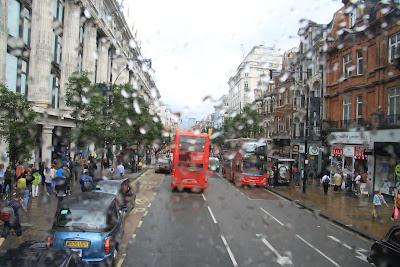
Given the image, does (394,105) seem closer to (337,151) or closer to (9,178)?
(337,151)

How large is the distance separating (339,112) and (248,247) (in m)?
22.3

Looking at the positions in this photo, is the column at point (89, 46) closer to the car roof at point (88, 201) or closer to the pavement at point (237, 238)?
the pavement at point (237, 238)

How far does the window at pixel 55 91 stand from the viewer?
28195 millimetres

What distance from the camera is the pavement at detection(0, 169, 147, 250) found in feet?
33.0

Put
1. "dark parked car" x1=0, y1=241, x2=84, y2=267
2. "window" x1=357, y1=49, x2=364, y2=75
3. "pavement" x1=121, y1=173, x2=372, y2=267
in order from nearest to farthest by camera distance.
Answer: "dark parked car" x1=0, y1=241, x2=84, y2=267 → "pavement" x1=121, y1=173, x2=372, y2=267 → "window" x1=357, y1=49, x2=364, y2=75

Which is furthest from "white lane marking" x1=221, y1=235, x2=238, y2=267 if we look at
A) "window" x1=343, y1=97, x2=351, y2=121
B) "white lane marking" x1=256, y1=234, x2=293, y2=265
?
"window" x1=343, y1=97, x2=351, y2=121

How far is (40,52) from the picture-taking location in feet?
81.3

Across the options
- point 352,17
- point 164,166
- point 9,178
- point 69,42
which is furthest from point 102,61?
point 9,178

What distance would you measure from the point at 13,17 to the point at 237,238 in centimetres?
1704

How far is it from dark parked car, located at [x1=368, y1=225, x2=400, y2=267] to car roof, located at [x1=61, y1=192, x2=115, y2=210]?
582 centimetres

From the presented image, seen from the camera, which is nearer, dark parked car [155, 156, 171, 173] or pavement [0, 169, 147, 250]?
pavement [0, 169, 147, 250]

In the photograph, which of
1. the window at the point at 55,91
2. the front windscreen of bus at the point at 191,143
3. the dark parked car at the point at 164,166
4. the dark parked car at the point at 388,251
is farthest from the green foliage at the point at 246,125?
the dark parked car at the point at 388,251

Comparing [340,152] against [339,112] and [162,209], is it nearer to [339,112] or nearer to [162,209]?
[339,112]

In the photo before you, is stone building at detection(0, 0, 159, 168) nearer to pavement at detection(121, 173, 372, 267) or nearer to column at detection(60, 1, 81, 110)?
column at detection(60, 1, 81, 110)
